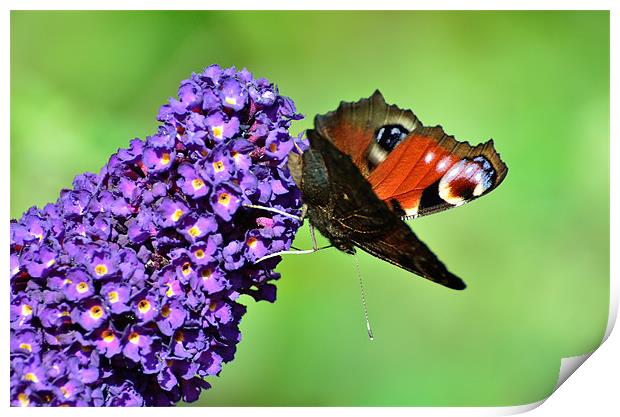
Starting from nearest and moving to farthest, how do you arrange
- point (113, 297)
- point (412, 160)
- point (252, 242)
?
point (113, 297) → point (252, 242) → point (412, 160)

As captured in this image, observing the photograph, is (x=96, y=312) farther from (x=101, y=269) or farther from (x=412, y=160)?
(x=412, y=160)

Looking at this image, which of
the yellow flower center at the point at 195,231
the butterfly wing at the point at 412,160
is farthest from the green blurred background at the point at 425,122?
the yellow flower center at the point at 195,231

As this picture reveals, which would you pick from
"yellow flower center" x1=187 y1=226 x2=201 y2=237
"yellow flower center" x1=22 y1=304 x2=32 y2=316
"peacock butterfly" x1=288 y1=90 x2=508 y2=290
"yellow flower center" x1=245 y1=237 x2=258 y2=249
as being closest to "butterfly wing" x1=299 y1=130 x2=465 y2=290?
"peacock butterfly" x1=288 y1=90 x2=508 y2=290

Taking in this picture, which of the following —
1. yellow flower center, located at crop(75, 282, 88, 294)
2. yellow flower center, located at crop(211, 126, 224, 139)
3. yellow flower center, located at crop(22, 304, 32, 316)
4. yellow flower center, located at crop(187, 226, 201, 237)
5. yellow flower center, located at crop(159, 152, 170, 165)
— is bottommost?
yellow flower center, located at crop(22, 304, 32, 316)

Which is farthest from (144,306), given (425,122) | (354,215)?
(425,122)

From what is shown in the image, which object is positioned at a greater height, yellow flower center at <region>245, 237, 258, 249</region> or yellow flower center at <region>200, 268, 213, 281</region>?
yellow flower center at <region>245, 237, 258, 249</region>

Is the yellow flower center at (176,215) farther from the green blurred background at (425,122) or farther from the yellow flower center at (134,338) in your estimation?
the green blurred background at (425,122)

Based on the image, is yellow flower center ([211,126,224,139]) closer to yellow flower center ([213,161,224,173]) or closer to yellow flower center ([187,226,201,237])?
yellow flower center ([213,161,224,173])
